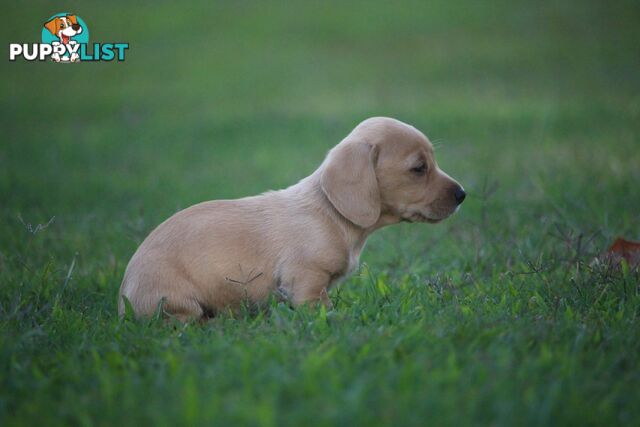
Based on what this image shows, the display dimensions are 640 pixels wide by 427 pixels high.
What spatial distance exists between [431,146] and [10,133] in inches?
399

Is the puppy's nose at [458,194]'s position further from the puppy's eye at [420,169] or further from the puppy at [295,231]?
the puppy's eye at [420,169]

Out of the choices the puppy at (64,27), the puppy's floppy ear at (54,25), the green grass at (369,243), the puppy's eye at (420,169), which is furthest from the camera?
the puppy's floppy ear at (54,25)

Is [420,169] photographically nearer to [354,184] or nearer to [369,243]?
[354,184]

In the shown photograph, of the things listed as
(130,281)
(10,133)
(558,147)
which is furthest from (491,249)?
(10,133)

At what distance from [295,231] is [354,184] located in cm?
45

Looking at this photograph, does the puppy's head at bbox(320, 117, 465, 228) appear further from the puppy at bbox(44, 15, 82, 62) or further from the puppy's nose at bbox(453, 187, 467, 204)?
the puppy at bbox(44, 15, 82, 62)

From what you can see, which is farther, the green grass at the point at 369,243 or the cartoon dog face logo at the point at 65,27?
the cartoon dog face logo at the point at 65,27

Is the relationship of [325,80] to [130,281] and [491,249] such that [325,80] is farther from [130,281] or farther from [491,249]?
[130,281]

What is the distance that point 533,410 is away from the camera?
256 cm

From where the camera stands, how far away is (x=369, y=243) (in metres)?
6.35

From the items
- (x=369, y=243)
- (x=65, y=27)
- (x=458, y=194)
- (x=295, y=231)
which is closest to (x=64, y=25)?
(x=65, y=27)

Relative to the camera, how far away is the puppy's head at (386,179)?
13.8 feet

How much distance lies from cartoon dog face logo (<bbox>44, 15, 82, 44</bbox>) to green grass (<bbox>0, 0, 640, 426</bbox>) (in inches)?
70.9

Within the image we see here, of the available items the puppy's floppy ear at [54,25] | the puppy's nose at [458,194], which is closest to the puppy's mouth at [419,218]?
the puppy's nose at [458,194]
